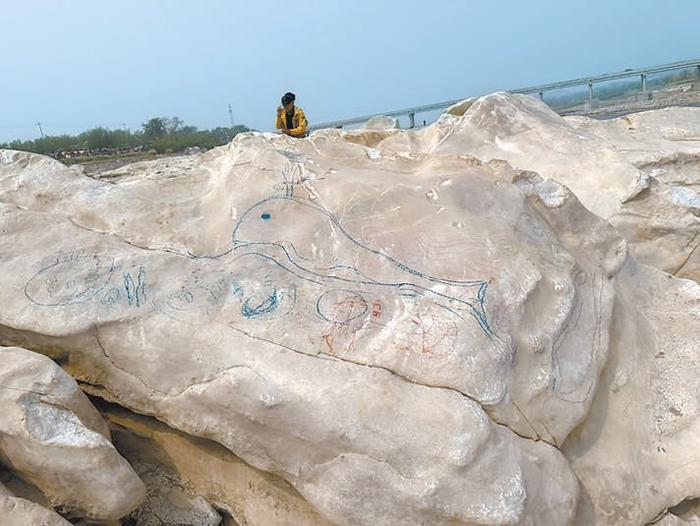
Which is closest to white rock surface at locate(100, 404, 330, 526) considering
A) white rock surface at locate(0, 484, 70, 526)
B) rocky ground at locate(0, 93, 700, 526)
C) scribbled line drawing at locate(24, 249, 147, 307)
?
rocky ground at locate(0, 93, 700, 526)

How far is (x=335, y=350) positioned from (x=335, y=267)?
0.49 m

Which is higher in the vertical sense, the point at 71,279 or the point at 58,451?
the point at 71,279

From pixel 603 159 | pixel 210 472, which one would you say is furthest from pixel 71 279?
pixel 603 159

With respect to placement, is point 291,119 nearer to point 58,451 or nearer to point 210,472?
point 210,472

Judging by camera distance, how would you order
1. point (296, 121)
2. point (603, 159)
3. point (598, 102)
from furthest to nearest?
point (598, 102), point (296, 121), point (603, 159)

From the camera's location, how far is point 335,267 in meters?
3.16

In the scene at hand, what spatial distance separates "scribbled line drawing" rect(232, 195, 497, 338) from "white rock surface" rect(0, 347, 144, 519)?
112 centimetres

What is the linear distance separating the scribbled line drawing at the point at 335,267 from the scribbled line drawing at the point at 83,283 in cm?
57

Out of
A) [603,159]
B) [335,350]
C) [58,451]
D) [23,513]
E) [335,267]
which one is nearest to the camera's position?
[23,513]

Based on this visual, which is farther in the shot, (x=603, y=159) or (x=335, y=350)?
(x=603, y=159)

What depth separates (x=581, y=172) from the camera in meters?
4.89

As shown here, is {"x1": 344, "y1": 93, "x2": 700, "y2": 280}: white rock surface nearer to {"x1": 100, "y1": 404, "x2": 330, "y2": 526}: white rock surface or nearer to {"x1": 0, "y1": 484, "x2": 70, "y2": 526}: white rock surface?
{"x1": 100, "y1": 404, "x2": 330, "y2": 526}: white rock surface

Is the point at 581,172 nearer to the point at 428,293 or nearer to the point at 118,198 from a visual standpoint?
the point at 428,293

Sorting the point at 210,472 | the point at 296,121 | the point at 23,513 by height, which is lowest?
the point at 210,472
